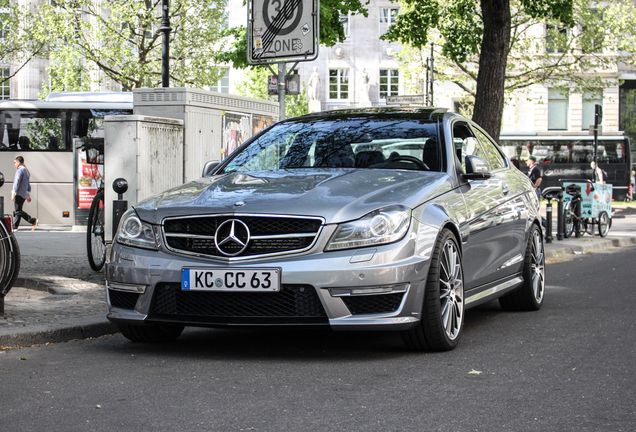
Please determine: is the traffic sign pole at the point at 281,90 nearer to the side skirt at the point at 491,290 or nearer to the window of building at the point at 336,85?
the side skirt at the point at 491,290

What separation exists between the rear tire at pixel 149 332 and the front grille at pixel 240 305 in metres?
0.51

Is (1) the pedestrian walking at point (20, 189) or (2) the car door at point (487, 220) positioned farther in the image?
(1) the pedestrian walking at point (20, 189)

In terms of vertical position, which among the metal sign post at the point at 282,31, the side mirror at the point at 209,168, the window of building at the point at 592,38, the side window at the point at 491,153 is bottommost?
the side mirror at the point at 209,168

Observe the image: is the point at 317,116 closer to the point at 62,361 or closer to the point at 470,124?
the point at 470,124

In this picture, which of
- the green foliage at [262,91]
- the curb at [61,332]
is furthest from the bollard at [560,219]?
the green foliage at [262,91]

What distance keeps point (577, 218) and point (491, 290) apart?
13.0 meters

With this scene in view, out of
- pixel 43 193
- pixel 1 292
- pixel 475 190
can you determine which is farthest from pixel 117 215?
pixel 43 193

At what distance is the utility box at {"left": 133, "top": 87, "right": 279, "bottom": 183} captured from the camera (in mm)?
9766

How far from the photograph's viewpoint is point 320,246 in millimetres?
5164

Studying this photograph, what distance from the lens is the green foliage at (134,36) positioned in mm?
34094

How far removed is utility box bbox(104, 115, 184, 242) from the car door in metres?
3.36

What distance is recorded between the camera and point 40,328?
624cm

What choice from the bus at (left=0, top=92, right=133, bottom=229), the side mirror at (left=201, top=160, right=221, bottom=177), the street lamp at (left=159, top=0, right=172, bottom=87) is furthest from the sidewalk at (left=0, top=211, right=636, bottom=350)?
the bus at (left=0, top=92, right=133, bottom=229)

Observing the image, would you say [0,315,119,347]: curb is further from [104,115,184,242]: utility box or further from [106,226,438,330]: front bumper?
[104,115,184,242]: utility box
